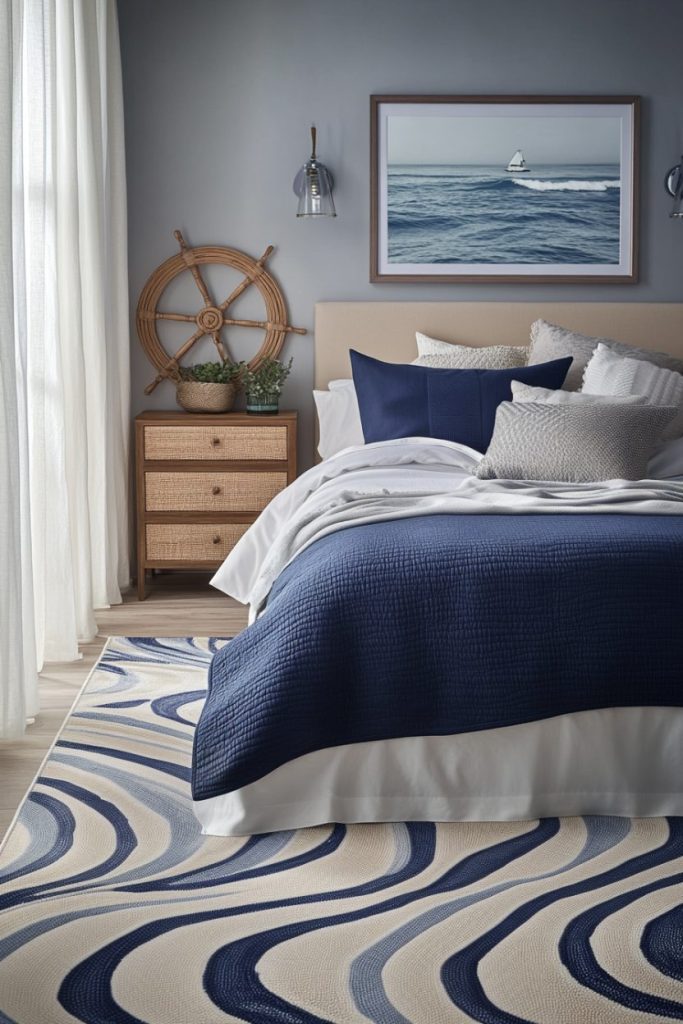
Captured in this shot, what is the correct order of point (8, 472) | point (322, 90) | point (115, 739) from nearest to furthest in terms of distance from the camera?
point (8, 472) < point (115, 739) < point (322, 90)

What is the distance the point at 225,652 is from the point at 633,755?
97 cm

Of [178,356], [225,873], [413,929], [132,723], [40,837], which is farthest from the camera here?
[178,356]

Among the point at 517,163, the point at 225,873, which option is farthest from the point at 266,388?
the point at 225,873

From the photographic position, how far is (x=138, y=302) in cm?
475

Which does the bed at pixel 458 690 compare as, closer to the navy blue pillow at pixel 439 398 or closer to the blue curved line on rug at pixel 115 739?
the blue curved line on rug at pixel 115 739

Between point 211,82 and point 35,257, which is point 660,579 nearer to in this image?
point 35,257

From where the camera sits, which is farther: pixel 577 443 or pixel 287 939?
pixel 577 443

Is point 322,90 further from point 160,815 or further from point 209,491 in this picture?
point 160,815

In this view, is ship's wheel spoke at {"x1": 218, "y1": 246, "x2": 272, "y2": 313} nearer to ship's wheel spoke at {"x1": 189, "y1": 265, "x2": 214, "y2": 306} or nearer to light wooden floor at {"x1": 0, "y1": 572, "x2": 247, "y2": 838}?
ship's wheel spoke at {"x1": 189, "y1": 265, "x2": 214, "y2": 306}

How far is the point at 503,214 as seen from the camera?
471 centimetres

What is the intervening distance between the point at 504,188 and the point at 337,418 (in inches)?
47.8

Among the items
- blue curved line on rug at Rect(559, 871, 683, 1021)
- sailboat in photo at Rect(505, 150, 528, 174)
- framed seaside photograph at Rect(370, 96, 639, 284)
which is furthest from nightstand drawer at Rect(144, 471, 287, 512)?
blue curved line on rug at Rect(559, 871, 683, 1021)

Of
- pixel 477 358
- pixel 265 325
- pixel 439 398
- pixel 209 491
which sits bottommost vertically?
pixel 209 491

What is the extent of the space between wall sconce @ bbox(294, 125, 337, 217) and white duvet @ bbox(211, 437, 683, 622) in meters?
1.15
